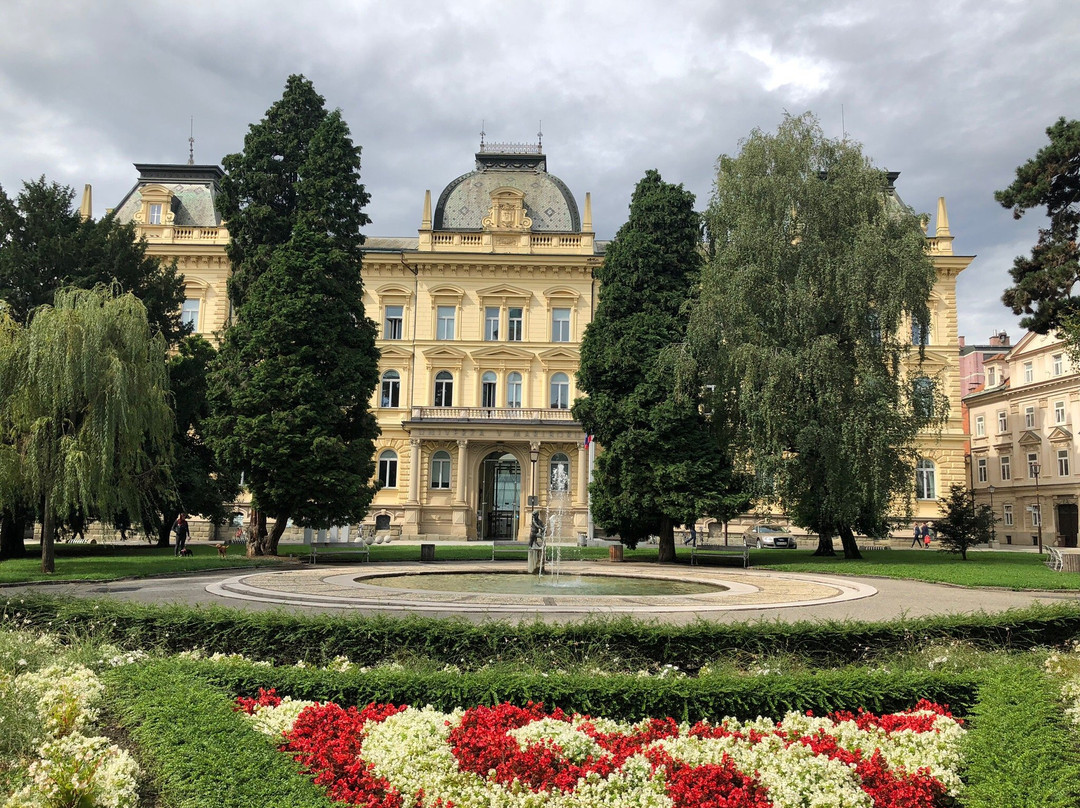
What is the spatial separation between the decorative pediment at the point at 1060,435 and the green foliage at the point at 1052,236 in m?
29.8

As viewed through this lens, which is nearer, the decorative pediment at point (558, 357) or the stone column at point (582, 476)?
the stone column at point (582, 476)

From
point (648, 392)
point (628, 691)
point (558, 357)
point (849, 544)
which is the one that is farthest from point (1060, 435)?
point (628, 691)

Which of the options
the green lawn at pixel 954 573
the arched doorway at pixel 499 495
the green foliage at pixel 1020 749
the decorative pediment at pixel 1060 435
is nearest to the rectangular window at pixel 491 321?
the arched doorway at pixel 499 495

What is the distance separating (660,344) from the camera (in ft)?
96.1

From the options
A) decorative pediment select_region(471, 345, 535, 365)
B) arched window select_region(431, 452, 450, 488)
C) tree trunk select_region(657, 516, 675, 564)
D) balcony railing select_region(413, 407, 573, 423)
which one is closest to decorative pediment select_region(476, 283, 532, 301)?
decorative pediment select_region(471, 345, 535, 365)

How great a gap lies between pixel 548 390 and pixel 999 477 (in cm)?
3511

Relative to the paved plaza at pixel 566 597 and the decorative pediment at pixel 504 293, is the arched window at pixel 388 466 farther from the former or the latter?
the paved plaza at pixel 566 597

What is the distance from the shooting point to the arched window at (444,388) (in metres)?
49.6

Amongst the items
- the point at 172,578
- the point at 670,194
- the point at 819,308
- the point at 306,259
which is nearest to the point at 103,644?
the point at 172,578

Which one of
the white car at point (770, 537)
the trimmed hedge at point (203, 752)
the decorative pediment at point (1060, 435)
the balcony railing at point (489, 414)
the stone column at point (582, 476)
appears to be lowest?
the white car at point (770, 537)

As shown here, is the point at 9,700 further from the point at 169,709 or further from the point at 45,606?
the point at 45,606

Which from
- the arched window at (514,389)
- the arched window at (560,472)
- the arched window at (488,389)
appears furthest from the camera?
the arched window at (488,389)

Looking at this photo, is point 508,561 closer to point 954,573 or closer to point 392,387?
point 954,573

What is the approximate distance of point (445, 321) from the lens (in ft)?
166
